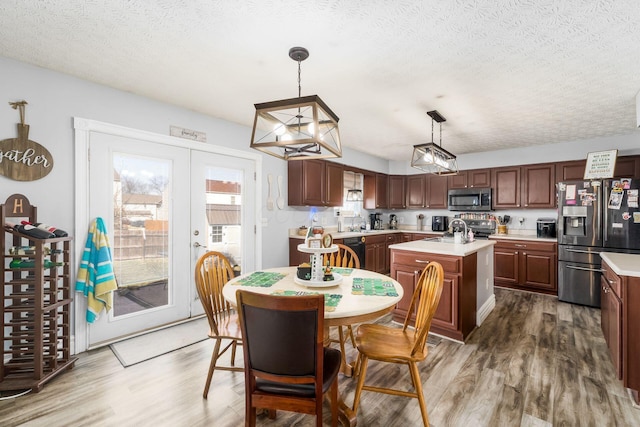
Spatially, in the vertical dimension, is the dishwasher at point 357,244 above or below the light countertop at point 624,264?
below

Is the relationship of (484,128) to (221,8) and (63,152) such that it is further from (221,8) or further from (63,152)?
(63,152)

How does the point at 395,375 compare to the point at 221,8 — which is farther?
the point at 395,375

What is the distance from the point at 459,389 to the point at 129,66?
354cm

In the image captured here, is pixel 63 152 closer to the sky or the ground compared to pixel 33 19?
closer to the ground

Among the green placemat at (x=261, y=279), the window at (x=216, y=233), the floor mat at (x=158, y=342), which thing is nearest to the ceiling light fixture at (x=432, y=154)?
the green placemat at (x=261, y=279)

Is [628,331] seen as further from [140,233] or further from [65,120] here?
[65,120]

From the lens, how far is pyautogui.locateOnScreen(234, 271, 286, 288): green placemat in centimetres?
214

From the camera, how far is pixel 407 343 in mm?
1911

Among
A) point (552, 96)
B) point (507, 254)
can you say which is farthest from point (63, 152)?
point (507, 254)

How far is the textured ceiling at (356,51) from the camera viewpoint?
5.67ft

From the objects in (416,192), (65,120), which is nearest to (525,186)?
(416,192)

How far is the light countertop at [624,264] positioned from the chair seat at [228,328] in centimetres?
261

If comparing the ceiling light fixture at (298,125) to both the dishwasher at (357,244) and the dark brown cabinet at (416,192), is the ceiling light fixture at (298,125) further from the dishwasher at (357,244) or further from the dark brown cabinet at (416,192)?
the dark brown cabinet at (416,192)

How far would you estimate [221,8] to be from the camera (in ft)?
5.63
